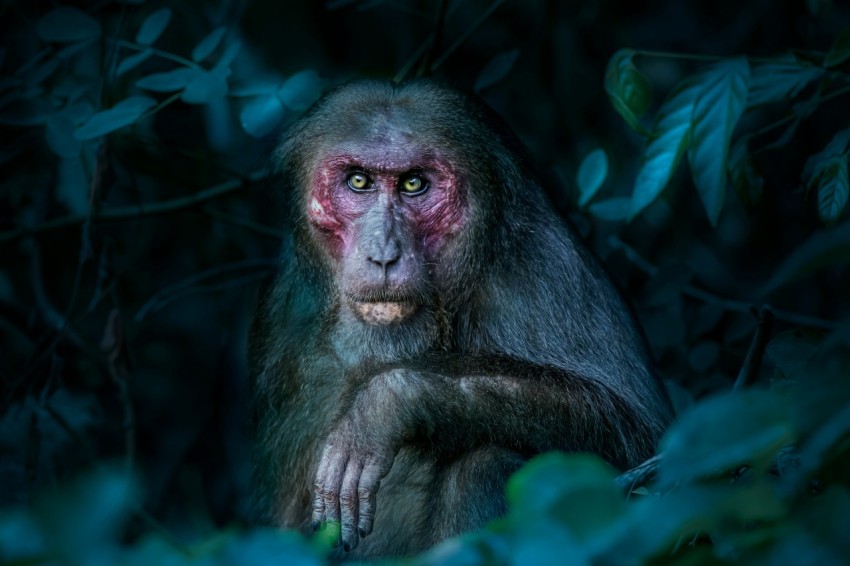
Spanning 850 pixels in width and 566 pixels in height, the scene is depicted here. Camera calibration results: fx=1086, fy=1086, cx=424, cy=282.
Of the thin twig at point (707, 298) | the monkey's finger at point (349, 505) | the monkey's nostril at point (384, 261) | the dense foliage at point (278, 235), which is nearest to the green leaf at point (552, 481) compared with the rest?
the dense foliage at point (278, 235)

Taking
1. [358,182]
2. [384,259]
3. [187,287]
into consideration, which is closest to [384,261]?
[384,259]

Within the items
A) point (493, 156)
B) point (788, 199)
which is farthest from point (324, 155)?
point (788, 199)

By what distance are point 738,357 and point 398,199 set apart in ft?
6.53

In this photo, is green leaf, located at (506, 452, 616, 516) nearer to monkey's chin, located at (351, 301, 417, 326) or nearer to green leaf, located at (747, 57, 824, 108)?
monkey's chin, located at (351, 301, 417, 326)

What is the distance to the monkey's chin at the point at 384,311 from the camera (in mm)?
3568

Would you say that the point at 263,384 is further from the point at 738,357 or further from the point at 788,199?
the point at 788,199

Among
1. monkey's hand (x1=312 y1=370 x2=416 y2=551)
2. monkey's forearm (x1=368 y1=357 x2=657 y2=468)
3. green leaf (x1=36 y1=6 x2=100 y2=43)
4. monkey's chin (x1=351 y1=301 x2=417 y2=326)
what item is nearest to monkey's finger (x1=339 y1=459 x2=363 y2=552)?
monkey's hand (x1=312 y1=370 x2=416 y2=551)

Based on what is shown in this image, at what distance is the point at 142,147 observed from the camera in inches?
225

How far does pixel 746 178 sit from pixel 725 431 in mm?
2742

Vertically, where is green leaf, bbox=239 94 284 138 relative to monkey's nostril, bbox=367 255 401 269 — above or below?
above

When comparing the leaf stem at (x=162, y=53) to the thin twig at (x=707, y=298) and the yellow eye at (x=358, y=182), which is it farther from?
the thin twig at (x=707, y=298)

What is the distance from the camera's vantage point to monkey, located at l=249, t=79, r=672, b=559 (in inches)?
136

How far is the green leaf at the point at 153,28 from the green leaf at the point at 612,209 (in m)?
1.96

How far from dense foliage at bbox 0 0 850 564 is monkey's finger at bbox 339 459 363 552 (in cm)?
59
